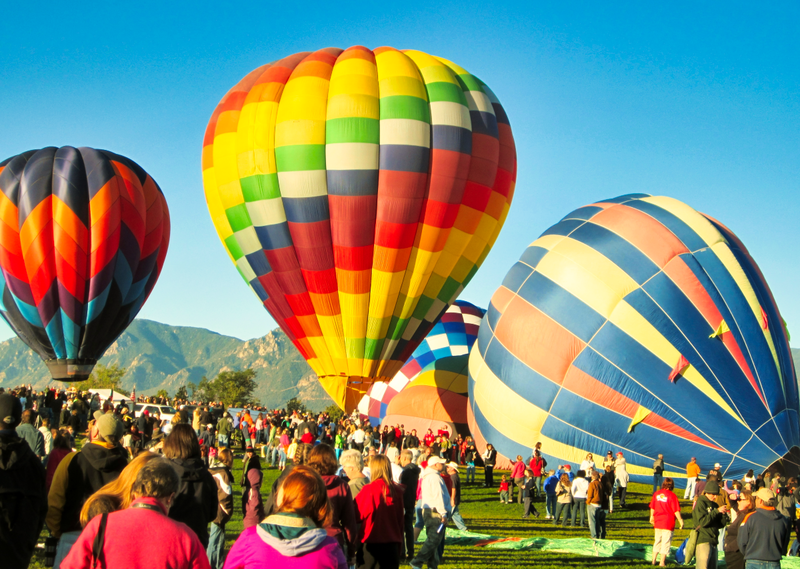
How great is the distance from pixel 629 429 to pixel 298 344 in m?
8.24

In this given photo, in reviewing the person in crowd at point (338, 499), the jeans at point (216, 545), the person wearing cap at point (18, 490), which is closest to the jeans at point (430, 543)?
the jeans at point (216, 545)

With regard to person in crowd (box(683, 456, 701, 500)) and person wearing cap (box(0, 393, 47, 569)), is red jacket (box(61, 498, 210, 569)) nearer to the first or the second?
person wearing cap (box(0, 393, 47, 569))

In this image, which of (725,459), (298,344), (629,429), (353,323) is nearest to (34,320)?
(298,344)

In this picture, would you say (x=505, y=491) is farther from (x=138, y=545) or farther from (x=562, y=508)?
(x=138, y=545)

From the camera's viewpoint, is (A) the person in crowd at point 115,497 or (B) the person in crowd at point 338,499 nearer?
(A) the person in crowd at point 115,497

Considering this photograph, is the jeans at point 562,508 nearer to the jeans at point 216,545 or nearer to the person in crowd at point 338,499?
the jeans at point 216,545

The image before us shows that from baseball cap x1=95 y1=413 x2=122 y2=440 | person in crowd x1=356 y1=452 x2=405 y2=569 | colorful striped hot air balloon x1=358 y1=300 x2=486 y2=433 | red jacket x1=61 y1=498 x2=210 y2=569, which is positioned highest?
colorful striped hot air balloon x1=358 y1=300 x2=486 y2=433

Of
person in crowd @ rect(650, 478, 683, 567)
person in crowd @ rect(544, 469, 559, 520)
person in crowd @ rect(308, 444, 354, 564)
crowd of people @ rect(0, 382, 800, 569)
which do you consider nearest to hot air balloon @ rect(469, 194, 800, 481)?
person in crowd @ rect(544, 469, 559, 520)

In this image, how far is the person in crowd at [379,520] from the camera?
5094mm

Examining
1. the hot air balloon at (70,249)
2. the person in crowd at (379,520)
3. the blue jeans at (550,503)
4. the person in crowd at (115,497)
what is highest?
the hot air balloon at (70,249)

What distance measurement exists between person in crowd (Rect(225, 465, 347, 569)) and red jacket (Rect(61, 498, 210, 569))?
185 millimetres

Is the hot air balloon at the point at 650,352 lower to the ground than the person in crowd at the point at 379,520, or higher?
higher

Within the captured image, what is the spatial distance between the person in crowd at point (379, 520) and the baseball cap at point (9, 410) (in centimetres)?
211

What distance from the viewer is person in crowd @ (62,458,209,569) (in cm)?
263
